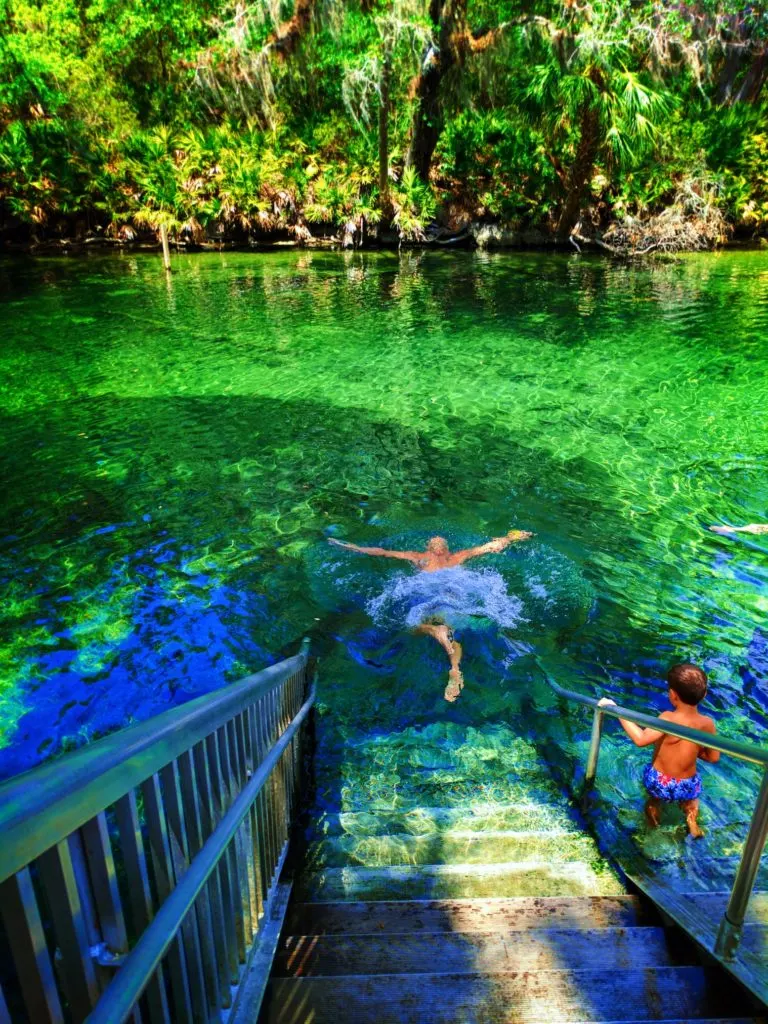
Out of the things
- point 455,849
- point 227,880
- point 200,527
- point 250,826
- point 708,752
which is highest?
point 227,880

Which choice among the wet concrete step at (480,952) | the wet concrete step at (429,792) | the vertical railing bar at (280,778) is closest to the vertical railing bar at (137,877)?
the wet concrete step at (480,952)

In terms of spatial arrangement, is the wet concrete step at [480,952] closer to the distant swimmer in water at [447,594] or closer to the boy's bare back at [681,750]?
the boy's bare back at [681,750]

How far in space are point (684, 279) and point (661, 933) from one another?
22651 mm

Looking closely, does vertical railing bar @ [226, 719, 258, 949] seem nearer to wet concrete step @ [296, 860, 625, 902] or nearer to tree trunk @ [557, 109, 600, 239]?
wet concrete step @ [296, 860, 625, 902]

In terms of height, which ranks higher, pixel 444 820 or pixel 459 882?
pixel 459 882

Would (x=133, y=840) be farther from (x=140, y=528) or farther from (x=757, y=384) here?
(x=757, y=384)

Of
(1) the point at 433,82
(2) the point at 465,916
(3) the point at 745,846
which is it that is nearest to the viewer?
(3) the point at 745,846

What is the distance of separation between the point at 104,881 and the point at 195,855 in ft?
1.76

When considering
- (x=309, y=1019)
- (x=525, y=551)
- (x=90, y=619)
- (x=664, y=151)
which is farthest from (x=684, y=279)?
(x=309, y=1019)

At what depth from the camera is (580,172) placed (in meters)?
23.8

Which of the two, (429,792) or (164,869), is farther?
(429,792)

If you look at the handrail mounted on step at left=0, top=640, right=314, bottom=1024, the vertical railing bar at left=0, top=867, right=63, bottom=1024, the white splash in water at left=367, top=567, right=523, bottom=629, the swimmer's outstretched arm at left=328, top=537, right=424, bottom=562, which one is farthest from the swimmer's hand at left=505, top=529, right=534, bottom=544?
the vertical railing bar at left=0, top=867, right=63, bottom=1024

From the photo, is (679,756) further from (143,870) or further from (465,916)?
(143,870)

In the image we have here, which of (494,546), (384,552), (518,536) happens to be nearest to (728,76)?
(518,536)
